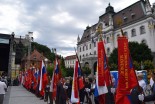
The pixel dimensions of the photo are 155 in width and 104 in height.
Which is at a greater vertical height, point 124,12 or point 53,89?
point 124,12

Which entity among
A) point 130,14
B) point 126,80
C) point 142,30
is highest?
point 130,14

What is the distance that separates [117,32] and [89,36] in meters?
15.2

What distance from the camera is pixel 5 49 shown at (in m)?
22.4

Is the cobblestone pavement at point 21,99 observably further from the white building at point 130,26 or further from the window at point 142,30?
the window at point 142,30

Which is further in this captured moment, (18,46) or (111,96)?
(18,46)

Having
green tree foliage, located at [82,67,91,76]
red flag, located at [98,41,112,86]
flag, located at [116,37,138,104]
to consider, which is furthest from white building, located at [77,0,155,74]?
flag, located at [116,37,138,104]

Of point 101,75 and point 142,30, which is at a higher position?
point 142,30

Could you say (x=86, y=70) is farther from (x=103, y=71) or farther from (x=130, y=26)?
(x=103, y=71)

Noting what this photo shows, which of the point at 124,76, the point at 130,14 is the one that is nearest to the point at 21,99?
the point at 124,76

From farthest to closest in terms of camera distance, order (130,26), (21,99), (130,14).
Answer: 1. (130,14)
2. (130,26)
3. (21,99)

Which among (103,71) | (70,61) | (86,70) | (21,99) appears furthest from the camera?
(70,61)

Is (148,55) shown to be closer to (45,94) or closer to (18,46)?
(18,46)

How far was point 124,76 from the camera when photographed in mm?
5742

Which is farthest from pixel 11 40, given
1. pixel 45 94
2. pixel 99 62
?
pixel 99 62
